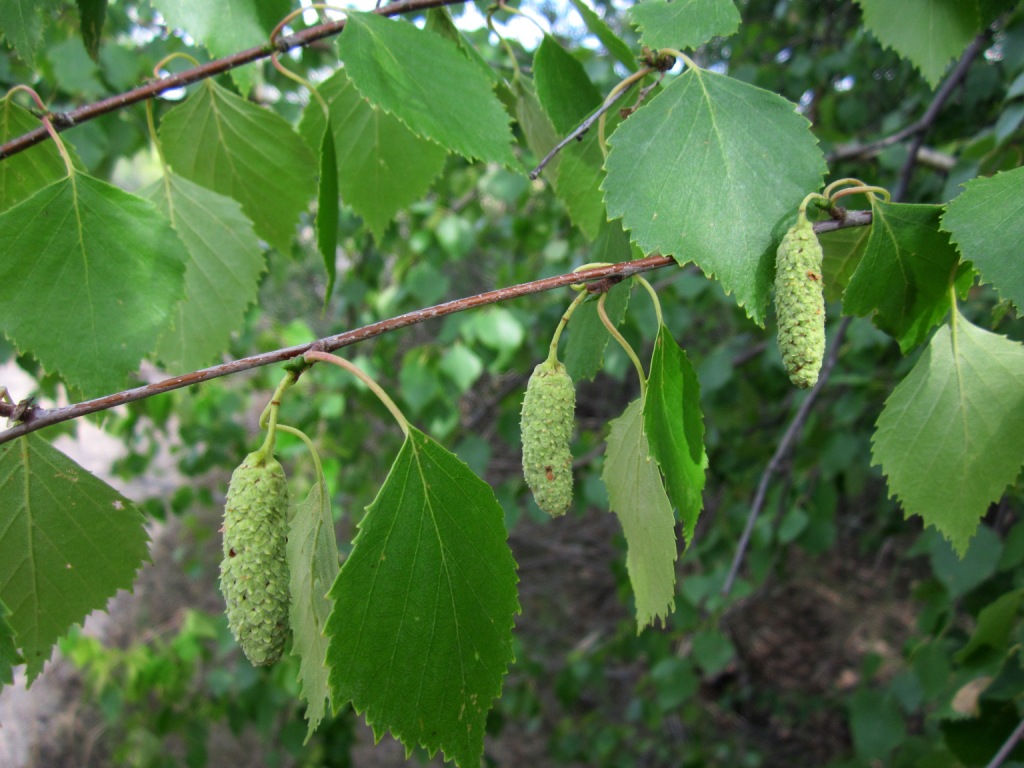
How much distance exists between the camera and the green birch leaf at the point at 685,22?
0.67m

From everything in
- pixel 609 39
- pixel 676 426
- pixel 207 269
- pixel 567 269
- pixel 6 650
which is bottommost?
pixel 676 426

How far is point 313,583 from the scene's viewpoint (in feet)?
2.14

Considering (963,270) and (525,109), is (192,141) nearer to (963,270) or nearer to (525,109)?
(525,109)

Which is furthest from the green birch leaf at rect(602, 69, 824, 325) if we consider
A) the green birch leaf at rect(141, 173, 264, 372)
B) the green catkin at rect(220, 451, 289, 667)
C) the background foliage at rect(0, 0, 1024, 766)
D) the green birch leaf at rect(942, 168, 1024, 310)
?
the green birch leaf at rect(141, 173, 264, 372)

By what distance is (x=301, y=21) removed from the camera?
1041 mm

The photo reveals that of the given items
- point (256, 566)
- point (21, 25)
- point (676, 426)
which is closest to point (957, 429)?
point (676, 426)

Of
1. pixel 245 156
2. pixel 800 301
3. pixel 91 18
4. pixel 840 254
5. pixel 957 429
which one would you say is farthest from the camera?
pixel 245 156

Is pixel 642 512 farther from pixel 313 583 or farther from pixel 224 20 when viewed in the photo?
pixel 224 20

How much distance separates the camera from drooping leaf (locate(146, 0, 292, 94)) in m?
0.81

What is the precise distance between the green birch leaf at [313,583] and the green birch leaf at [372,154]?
0.51 metres

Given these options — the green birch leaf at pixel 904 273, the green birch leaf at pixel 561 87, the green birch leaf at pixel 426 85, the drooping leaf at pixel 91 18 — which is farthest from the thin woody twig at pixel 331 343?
the drooping leaf at pixel 91 18

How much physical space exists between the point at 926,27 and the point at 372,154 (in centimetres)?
69

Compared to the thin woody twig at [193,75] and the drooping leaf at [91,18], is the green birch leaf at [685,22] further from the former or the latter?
the drooping leaf at [91,18]

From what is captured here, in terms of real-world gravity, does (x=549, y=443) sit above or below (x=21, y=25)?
below
